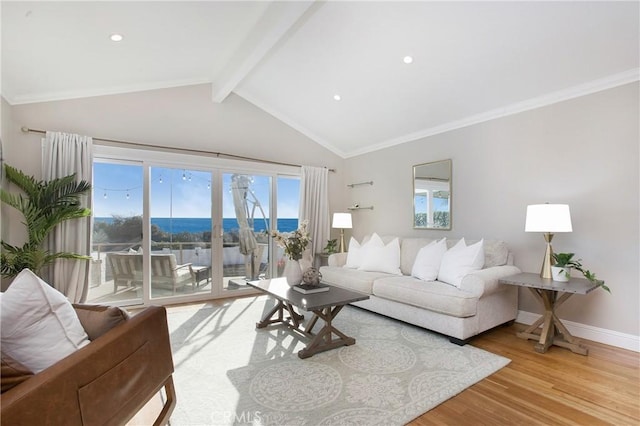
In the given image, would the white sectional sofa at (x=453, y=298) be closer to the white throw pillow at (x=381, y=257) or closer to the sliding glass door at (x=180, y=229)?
the white throw pillow at (x=381, y=257)

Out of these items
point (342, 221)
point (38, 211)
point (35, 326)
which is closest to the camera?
point (35, 326)

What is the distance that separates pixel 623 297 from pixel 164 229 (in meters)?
5.14

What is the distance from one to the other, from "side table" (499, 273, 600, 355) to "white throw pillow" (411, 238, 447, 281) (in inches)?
28.6

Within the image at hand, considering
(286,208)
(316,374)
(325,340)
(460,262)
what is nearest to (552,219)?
(460,262)

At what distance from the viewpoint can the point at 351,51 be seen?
3.39 meters

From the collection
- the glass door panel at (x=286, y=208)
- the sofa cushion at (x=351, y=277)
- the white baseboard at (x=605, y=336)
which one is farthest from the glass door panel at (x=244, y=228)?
the white baseboard at (x=605, y=336)

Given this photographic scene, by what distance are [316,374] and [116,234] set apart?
3261 millimetres

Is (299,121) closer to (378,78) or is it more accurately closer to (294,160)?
(294,160)

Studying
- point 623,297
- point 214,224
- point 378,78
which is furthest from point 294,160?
point 623,297

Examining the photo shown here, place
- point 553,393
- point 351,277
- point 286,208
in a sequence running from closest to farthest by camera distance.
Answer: point 553,393 < point 351,277 < point 286,208

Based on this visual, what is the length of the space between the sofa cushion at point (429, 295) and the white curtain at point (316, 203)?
6.56ft

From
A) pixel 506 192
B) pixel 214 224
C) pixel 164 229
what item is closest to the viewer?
pixel 506 192

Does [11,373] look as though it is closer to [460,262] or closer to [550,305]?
[460,262]

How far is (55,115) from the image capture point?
3.66 meters
